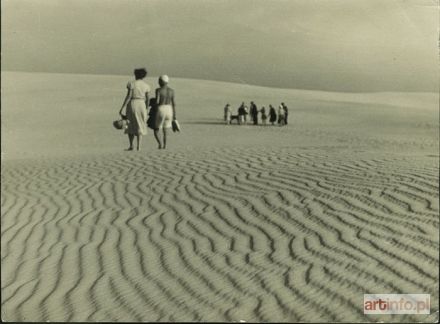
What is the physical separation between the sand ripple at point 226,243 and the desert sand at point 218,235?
2 cm

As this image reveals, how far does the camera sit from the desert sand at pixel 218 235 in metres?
4.53

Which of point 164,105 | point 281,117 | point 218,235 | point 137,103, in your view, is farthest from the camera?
point 281,117

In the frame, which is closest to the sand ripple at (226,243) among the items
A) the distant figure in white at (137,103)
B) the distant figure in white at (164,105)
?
the distant figure in white at (164,105)

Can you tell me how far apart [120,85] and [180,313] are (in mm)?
47188

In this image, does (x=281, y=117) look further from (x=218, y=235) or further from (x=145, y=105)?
(x=218, y=235)

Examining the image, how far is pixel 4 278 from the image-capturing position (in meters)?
5.62

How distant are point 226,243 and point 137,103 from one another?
760 cm

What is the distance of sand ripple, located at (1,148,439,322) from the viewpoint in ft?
14.8

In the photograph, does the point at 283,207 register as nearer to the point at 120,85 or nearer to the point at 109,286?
the point at 109,286

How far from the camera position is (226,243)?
5.98m

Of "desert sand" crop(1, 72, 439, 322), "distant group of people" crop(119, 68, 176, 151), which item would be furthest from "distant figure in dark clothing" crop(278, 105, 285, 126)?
"distant group of people" crop(119, 68, 176, 151)

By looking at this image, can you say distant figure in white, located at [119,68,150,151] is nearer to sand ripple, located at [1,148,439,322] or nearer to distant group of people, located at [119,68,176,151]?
distant group of people, located at [119,68,176,151]

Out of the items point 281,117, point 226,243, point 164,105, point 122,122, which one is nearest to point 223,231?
point 226,243

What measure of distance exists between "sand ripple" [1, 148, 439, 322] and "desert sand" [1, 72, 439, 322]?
17 millimetres
